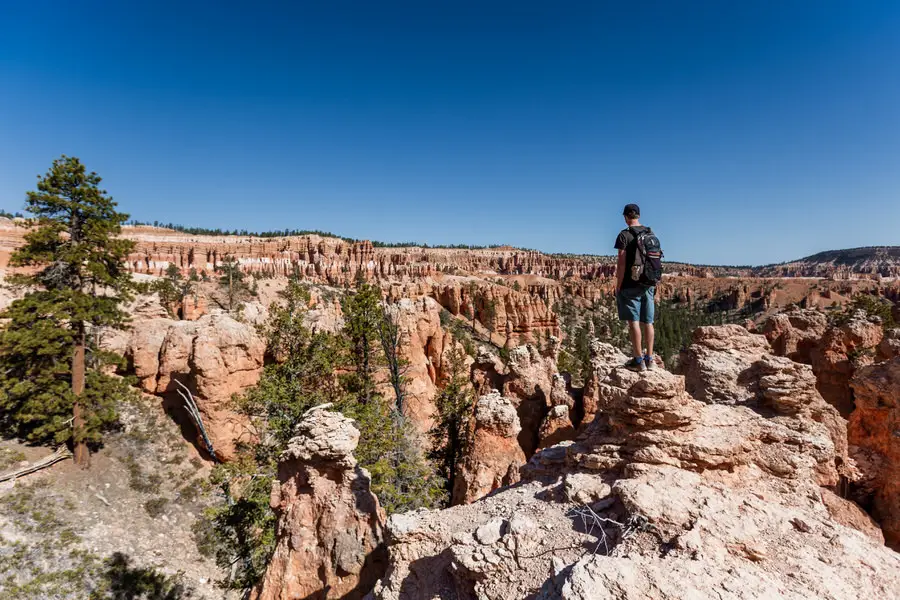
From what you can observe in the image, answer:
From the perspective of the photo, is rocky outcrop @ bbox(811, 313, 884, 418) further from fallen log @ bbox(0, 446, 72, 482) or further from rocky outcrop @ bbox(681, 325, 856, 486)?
fallen log @ bbox(0, 446, 72, 482)

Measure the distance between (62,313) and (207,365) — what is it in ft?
16.5

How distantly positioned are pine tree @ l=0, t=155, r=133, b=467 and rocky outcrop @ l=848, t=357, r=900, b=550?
2328cm

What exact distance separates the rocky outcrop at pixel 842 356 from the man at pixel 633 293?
15.2 m

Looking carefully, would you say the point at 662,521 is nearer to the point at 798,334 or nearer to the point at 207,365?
the point at 207,365

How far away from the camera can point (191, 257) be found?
101938 mm

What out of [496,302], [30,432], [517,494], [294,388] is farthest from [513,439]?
[496,302]

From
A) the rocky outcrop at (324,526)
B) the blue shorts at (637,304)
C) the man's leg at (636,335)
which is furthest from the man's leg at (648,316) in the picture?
the rocky outcrop at (324,526)

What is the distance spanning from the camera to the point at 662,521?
152 inches

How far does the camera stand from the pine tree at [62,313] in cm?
1418

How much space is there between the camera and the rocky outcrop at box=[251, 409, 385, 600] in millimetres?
7371

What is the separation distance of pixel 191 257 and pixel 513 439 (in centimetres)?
11475

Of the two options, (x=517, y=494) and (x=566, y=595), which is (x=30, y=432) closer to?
(x=517, y=494)

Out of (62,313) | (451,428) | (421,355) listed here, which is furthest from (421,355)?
(62,313)

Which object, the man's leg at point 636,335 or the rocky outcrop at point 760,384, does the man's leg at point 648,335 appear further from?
the rocky outcrop at point 760,384
